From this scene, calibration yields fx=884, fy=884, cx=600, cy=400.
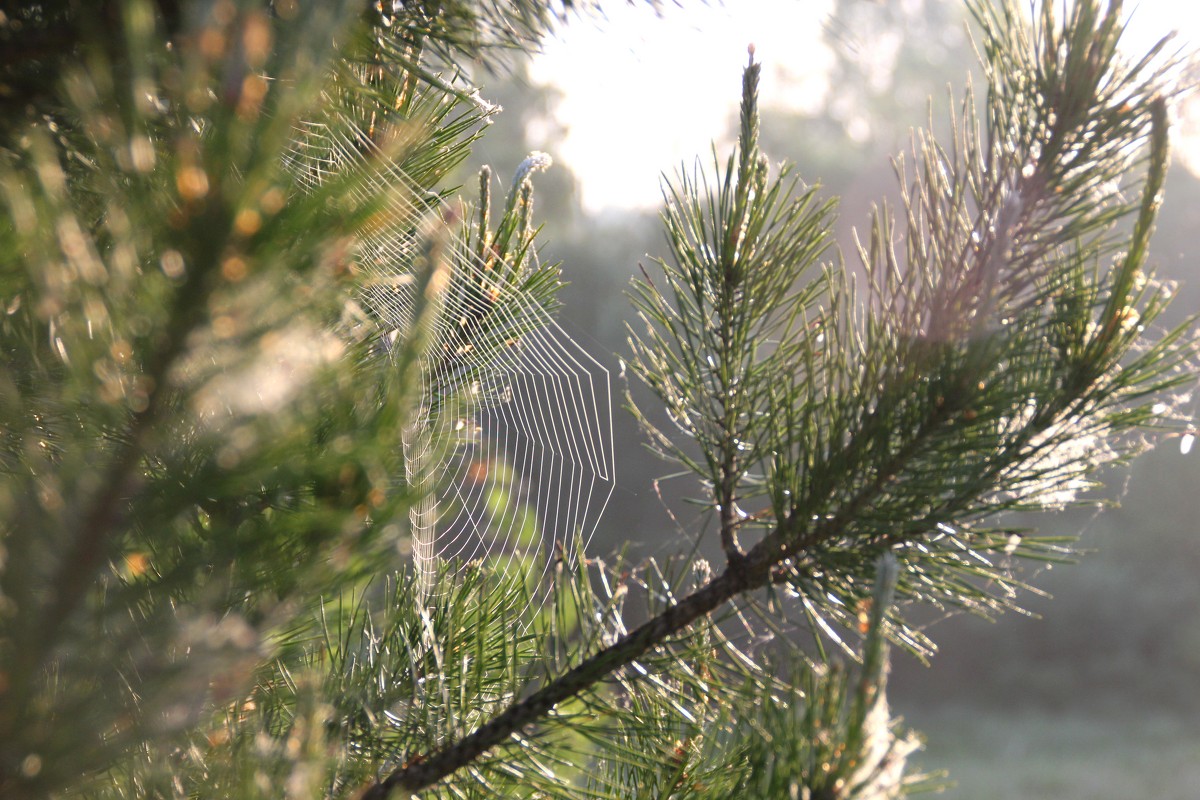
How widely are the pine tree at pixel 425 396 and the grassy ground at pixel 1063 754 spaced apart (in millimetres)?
5238

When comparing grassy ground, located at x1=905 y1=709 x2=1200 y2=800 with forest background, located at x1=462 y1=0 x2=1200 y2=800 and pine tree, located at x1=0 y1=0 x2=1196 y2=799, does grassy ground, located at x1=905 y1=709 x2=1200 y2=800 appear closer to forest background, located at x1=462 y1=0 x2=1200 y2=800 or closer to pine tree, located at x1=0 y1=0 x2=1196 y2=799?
forest background, located at x1=462 y1=0 x2=1200 y2=800

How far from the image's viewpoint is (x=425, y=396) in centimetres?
72

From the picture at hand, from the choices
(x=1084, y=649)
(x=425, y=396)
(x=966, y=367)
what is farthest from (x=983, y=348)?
(x=1084, y=649)

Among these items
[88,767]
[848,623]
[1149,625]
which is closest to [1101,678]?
[1149,625]

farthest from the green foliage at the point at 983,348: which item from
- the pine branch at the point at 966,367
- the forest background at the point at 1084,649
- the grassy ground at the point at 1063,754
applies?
the grassy ground at the point at 1063,754

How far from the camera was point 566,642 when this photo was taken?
23.1 inches

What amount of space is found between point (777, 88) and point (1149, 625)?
251 inches

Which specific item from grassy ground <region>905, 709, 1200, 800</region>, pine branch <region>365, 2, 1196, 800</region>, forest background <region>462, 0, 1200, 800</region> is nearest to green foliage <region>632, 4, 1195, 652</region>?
pine branch <region>365, 2, 1196, 800</region>

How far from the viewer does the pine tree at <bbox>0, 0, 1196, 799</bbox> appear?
0.78 feet

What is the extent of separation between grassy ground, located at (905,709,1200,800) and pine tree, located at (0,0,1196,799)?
17.2ft

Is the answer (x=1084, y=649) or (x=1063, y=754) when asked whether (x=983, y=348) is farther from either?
(x=1084, y=649)

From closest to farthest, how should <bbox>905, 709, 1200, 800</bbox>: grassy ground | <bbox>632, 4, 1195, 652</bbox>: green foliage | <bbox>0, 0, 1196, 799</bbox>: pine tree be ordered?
→ <bbox>0, 0, 1196, 799</bbox>: pine tree → <bbox>632, 4, 1195, 652</bbox>: green foliage → <bbox>905, 709, 1200, 800</bbox>: grassy ground

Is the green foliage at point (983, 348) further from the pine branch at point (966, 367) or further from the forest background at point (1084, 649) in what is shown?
the forest background at point (1084, 649)

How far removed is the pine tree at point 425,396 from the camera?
237 millimetres
